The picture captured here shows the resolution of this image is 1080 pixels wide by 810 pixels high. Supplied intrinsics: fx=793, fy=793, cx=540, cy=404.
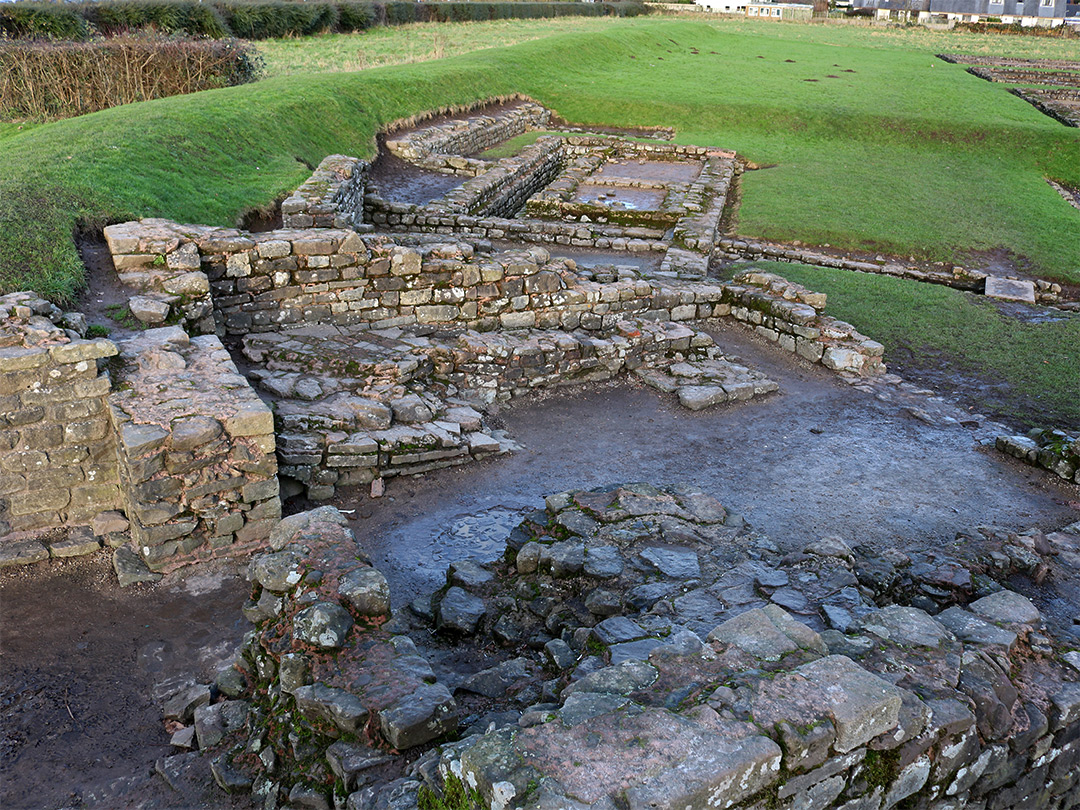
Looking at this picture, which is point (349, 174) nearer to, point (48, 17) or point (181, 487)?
point (181, 487)

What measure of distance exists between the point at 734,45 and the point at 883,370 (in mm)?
45972

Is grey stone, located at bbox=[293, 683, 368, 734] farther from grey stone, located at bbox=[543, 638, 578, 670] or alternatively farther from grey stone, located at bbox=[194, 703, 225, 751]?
grey stone, located at bbox=[543, 638, 578, 670]

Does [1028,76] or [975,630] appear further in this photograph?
[1028,76]

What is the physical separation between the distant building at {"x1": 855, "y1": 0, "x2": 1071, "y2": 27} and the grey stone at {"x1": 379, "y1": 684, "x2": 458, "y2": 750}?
3914 inches

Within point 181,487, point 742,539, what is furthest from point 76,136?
point 742,539

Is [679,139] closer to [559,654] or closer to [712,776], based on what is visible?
[559,654]

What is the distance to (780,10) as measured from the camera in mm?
91000

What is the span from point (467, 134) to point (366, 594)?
821 inches

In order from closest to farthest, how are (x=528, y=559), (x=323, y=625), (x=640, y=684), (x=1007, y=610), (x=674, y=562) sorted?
1. (x=640, y=684)
2. (x=323, y=625)
3. (x=1007, y=610)
4. (x=674, y=562)
5. (x=528, y=559)

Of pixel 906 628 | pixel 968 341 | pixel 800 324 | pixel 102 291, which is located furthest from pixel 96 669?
pixel 968 341

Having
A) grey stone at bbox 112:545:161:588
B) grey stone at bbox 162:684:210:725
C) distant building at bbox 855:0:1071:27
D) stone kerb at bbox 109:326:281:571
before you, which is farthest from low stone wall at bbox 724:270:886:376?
distant building at bbox 855:0:1071:27

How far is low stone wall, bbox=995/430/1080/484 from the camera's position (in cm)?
894

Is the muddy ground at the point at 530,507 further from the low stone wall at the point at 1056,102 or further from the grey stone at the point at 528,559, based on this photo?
the low stone wall at the point at 1056,102

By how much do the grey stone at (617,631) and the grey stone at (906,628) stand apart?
138 cm
